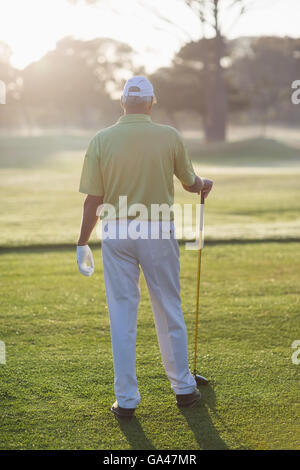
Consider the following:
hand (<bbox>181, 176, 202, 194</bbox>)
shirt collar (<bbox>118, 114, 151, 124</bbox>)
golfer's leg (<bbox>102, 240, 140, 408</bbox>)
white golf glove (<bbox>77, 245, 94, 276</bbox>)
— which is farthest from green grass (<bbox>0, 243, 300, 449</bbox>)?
shirt collar (<bbox>118, 114, 151, 124</bbox>)

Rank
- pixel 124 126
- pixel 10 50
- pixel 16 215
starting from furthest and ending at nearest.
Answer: pixel 10 50
pixel 16 215
pixel 124 126

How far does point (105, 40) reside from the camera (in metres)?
77.6

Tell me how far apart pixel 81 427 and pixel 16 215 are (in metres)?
11.7

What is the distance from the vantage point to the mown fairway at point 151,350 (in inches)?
139

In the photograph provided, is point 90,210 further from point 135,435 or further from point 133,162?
point 135,435

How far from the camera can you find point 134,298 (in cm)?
375

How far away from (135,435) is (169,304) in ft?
2.65

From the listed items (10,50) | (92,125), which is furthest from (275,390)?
(92,125)

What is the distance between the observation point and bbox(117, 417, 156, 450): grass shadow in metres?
3.36

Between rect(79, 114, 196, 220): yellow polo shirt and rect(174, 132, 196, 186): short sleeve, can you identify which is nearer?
rect(79, 114, 196, 220): yellow polo shirt

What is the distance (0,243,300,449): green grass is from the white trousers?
270 mm

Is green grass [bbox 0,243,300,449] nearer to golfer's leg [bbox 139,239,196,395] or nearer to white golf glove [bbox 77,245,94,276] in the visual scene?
golfer's leg [bbox 139,239,196,395]

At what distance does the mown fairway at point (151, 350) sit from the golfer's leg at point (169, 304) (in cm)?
21

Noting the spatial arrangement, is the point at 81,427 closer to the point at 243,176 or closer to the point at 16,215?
the point at 16,215
